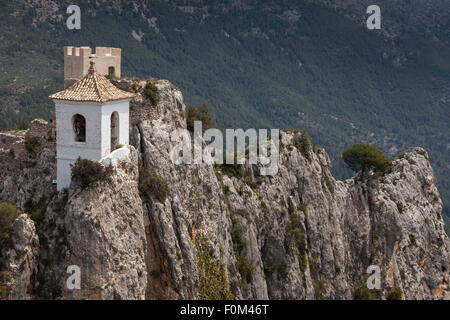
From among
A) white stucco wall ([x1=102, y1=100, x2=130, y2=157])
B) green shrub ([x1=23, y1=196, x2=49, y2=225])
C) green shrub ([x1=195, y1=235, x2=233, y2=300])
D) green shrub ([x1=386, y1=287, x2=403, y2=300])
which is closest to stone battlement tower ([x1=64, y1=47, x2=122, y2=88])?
white stucco wall ([x1=102, y1=100, x2=130, y2=157])

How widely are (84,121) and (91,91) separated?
2.01 meters

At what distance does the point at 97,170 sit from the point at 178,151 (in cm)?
1028

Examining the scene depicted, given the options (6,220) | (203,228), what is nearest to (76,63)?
(6,220)

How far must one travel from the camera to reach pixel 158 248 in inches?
1838

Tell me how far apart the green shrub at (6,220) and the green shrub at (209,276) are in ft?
43.8

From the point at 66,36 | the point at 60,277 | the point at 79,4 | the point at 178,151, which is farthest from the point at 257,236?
the point at 79,4

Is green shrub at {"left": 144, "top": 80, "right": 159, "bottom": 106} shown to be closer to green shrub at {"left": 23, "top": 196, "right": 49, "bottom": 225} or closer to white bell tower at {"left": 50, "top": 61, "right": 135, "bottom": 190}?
white bell tower at {"left": 50, "top": 61, "right": 135, "bottom": 190}

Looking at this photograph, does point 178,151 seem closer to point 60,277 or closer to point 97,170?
point 97,170

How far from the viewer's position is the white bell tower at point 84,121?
4397 cm

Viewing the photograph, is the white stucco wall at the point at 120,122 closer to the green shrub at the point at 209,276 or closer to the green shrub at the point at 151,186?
the green shrub at the point at 151,186

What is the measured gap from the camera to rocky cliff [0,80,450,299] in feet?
137

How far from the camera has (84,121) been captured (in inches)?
1774

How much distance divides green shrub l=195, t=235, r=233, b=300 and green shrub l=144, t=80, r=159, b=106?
10234mm

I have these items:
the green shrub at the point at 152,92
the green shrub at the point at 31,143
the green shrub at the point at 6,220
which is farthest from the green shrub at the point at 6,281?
the green shrub at the point at 152,92
